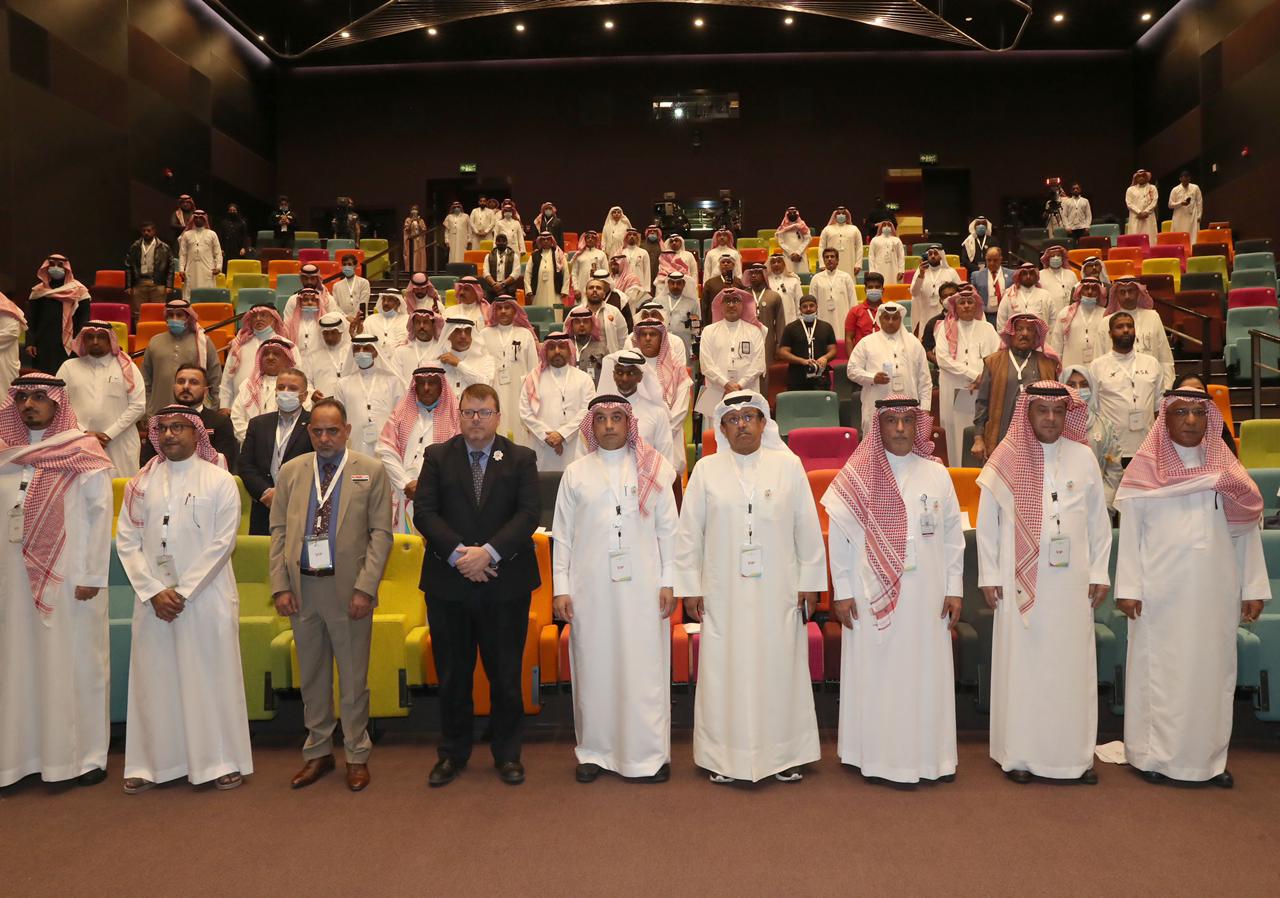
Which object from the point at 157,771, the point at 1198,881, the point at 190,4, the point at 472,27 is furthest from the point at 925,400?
the point at 190,4

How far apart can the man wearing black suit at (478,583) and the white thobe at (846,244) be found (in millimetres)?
8887

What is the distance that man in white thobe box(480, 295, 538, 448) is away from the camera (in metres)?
7.94

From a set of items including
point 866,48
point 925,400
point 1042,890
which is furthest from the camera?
point 866,48

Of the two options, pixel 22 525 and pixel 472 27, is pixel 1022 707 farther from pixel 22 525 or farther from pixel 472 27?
pixel 472 27

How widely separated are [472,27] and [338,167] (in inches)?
151

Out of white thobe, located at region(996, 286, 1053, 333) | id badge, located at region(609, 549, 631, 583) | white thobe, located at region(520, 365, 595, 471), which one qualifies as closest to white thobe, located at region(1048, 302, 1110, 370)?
white thobe, located at region(996, 286, 1053, 333)

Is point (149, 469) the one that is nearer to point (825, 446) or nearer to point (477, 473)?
point (477, 473)

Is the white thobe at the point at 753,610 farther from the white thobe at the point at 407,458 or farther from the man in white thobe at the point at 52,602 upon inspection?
the man in white thobe at the point at 52,602

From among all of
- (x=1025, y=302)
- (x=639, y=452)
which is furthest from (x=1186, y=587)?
(x=1025, y=302)

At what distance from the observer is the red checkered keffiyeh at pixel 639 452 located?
4332 millimetres

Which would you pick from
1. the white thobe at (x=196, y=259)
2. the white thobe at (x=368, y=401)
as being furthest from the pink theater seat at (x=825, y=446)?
the white thobe at (x=196, y=259)

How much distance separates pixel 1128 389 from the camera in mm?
6793

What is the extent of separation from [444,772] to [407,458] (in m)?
2.28

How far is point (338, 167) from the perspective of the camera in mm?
18859
